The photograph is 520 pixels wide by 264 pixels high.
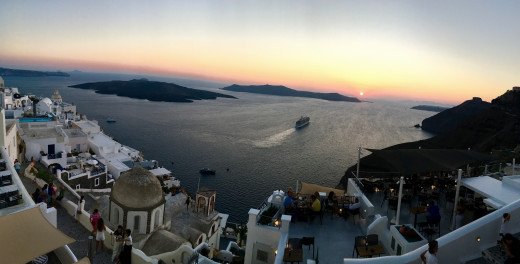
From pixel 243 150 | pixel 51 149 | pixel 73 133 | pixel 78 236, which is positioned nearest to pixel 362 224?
pixel 78 236

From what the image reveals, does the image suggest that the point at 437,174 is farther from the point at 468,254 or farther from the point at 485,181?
the point at 468,254

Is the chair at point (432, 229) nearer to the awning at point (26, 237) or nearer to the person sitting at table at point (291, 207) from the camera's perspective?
the person sitting at table at point (291, 207)

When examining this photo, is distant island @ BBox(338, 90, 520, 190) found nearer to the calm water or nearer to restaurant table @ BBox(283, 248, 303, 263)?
the calm water

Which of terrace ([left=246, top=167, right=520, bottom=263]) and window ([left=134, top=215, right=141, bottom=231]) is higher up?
terrace ([left=246, top=167, right=520, bottom=263])

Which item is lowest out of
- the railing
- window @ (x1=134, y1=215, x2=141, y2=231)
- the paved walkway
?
window @ (x1=134, y1=215, x2=141, y2=231)

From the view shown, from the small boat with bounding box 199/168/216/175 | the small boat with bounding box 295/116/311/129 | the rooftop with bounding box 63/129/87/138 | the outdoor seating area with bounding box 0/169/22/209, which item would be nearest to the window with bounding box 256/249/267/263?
the outdoor seating area with bounding box 0/169/22/209

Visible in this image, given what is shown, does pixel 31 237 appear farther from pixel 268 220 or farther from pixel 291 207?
pixel 291 207

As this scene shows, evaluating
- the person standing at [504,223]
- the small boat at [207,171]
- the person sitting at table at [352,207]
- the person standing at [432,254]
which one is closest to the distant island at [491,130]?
the small boat at [207,171]
